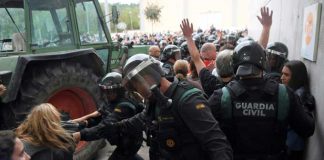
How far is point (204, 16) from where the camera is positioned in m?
45.2

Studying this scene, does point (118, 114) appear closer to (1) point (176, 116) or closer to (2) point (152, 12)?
(1) point (176, 116)

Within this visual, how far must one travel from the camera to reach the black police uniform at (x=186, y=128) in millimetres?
1891

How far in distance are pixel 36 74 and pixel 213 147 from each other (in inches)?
115

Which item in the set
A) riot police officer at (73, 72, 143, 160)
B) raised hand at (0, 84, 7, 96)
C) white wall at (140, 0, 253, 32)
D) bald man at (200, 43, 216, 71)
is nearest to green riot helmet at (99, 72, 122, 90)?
riot police officer at (73, 72, 143, 160)

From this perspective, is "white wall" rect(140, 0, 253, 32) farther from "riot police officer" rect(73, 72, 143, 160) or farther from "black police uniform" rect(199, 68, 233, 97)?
"riot police officer" rect(73, 72, 143, 160)

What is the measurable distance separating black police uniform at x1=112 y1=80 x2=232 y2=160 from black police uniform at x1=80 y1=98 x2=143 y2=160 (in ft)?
2.42

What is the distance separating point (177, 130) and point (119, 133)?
3.34ft

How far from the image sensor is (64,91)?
14.7 feet

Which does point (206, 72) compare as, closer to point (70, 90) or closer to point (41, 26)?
point (70, 90)

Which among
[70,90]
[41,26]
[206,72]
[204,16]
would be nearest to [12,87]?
[70,90]

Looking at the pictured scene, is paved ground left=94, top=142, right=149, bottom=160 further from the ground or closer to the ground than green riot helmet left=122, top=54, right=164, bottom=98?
closer to the ground

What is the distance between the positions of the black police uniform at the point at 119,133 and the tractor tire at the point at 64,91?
106 centimetres

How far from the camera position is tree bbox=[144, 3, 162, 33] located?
142ft

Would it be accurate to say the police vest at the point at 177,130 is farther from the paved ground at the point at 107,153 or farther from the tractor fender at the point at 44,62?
the paved ground at the point at 107,153
